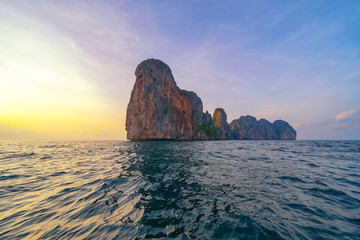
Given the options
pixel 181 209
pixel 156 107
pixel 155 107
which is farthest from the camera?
pixel 156 107

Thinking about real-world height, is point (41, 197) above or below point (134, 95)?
below

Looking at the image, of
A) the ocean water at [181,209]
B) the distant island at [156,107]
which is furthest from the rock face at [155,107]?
the ocean water at [181,209]

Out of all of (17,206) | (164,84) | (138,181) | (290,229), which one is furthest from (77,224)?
(164,84)

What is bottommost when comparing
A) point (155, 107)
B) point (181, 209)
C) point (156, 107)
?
point (181, 209)

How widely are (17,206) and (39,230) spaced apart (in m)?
3.42

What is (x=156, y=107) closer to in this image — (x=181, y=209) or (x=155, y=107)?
(x=155, y=107)

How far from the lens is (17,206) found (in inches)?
268

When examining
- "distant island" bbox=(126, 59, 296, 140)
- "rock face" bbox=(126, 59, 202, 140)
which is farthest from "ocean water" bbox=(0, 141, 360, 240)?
"rock face" bbox=(126, 59, 202, 140)

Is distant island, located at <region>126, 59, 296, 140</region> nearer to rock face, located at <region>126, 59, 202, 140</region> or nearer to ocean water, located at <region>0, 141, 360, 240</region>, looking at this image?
rock face, located at <region>126, 59, 202, 140</region>

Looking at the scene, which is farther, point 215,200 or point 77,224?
point 215,200

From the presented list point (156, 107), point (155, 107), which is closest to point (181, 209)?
point (155, 107)

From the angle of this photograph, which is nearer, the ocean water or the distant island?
the ocean water

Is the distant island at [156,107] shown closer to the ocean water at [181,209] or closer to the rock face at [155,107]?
the rock face at [155,107]

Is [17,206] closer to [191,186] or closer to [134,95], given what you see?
[191,186]
